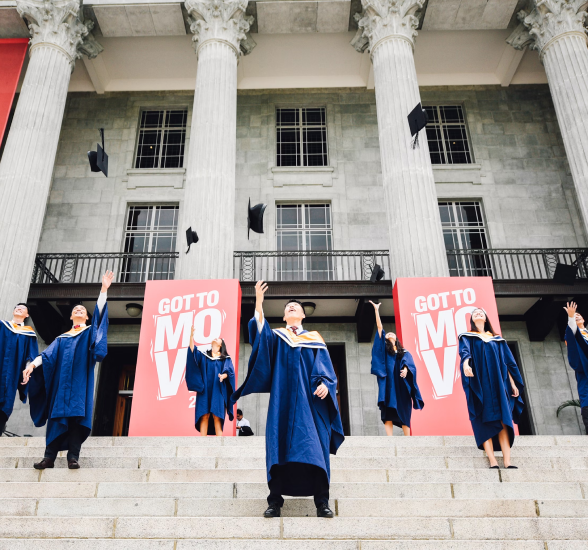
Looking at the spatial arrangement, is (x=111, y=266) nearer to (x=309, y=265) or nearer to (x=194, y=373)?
(x=309, y=265)

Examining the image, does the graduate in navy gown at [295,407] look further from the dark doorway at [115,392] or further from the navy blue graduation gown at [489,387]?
the dark doorway at [115,392]

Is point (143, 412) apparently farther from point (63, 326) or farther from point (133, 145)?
point (133, 145)

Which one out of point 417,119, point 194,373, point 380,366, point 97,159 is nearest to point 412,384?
point 380,366

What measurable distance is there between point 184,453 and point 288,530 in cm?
293

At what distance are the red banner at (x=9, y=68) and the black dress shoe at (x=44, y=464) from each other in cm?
991

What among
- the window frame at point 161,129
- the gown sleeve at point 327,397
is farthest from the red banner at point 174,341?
the window frame at point 161,129

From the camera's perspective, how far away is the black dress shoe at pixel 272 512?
3.90 metres

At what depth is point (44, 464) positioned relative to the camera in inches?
213

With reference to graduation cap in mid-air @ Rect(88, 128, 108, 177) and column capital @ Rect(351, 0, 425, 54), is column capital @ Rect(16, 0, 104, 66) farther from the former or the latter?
column capital @ Rect(351, 0, 425, 54)

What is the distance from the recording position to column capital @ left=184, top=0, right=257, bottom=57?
47.4ft

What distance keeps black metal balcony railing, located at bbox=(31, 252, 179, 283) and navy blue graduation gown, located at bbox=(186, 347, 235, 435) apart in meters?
→ 6.72

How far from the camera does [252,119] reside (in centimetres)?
1788

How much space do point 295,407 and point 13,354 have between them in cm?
459

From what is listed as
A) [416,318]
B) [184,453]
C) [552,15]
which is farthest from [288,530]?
[552,15]
